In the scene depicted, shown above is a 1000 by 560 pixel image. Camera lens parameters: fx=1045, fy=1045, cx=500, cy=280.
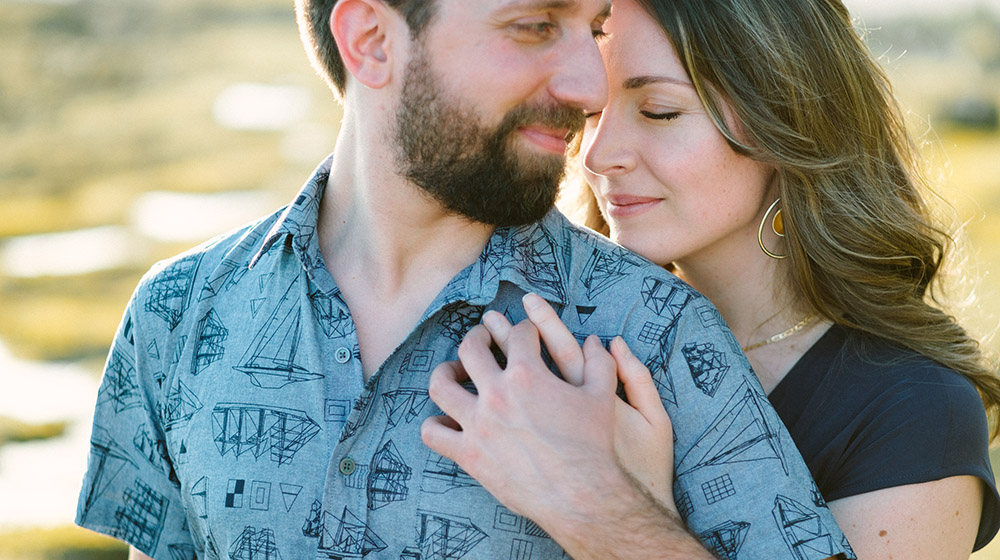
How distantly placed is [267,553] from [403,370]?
0.40m

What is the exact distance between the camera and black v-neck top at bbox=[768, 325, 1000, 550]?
2211mm

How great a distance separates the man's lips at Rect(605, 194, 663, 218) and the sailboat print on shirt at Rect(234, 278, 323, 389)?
0.91m

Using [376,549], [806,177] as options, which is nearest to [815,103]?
[806,177]

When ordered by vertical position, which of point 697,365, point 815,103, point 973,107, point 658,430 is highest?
point 973,107

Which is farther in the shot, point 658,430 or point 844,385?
point 844,385

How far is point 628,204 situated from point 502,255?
69 cm

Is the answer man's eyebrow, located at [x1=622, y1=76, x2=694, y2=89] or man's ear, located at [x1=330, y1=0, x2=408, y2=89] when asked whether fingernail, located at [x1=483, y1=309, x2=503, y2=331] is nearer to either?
man's ear, located at [x1=330, y1=0, x2=408, y2=89]

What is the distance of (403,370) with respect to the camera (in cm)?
188

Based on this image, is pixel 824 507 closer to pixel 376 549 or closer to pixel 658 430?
pixel 658 430

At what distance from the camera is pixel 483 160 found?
6.47 feet

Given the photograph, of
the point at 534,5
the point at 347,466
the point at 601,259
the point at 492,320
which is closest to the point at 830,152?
the point at 601,259

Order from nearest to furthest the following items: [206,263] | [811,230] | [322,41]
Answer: [206,263], [322,41], [811,230]

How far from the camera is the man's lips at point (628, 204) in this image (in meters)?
2.52

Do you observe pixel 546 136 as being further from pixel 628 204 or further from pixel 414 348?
pixel 628 204
